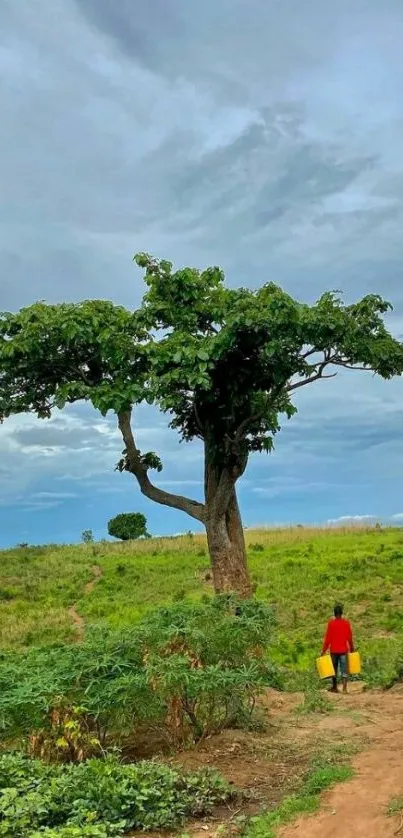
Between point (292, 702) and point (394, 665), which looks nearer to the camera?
point (292, 702)

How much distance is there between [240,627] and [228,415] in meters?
5.73

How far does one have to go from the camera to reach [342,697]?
12.2 metres

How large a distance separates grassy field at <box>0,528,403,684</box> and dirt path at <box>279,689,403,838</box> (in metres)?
4.84

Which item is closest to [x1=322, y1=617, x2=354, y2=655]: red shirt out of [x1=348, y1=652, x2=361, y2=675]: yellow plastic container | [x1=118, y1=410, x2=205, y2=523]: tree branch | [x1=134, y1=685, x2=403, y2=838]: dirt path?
[x1=348, y1=652, x2=361, y2=675]: yellow plastic container

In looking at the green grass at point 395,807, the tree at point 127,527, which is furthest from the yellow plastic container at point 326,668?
the tree at point 127,527

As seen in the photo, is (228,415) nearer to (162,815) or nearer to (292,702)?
(292,702)

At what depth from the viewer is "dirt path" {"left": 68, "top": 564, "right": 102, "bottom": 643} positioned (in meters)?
20.0

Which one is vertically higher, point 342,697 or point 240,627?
point 240,627

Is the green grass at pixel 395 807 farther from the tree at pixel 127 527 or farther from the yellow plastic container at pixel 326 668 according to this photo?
the tree at pixel 127 527

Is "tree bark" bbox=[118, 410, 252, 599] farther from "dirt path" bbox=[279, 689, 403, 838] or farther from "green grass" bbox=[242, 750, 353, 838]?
"green grass" bbox=[242, 750, 353, 838]

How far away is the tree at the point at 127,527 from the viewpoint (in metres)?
44.7

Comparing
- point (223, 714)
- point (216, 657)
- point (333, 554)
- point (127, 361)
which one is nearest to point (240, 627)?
point (216, 657)

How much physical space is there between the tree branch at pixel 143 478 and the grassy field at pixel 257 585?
2.61 metres

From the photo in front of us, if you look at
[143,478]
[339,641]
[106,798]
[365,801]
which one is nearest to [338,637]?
[339,641]
